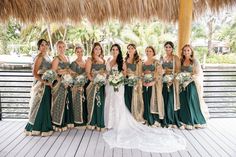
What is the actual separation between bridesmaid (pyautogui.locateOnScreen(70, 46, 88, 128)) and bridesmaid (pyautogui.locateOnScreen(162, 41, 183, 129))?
1.61 m

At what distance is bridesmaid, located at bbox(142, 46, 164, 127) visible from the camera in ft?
19.1

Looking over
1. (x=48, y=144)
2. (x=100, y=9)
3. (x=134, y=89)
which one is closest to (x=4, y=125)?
(x=48, y=144)

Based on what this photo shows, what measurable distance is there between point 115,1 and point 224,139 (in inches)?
150

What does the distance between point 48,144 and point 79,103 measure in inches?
44.1

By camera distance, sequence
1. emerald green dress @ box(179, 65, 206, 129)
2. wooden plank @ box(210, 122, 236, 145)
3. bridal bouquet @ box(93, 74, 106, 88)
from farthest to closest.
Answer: emerald green dress @ box(179, 65, 206, 129), bridal bouquet @ box(93, 74, 106, 88), wooden plank @ box(210, 122, 236, 145)

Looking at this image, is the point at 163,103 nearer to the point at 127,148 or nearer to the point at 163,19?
the point at 127,148

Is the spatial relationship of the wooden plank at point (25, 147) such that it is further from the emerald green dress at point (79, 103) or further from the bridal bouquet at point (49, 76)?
the bridal bouquet at point (49, 76)

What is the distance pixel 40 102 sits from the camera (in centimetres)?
546

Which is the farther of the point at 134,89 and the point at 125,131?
the point at 134,89

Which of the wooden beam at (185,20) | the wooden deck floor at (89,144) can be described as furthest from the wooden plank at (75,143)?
the wooden beam at (185,20)

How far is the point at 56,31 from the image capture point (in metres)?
13.0

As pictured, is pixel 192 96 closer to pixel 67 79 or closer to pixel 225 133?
pixel 225 133

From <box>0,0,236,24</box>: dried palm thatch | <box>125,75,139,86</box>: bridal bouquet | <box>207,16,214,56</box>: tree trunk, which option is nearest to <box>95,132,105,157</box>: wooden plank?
<box>125,75,139,86</box>: bridal bouquet

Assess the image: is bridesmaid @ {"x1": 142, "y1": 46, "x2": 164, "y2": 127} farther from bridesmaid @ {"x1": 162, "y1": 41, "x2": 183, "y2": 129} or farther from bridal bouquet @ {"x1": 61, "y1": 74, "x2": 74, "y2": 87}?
bridal bouquet @ {"x1": 61, "y1": 74, "x2": 74, "y2": 87}
